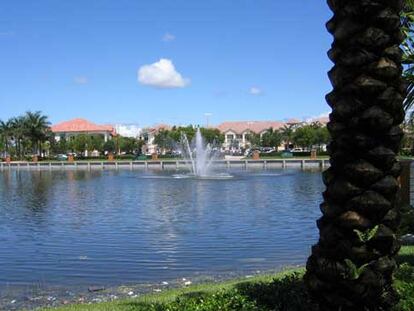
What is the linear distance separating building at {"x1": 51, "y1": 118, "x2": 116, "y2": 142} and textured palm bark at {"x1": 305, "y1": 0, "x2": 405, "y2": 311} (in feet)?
561

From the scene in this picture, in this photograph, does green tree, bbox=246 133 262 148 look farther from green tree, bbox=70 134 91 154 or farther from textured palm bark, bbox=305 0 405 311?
textured palm bark, bbox=305 0 405 311

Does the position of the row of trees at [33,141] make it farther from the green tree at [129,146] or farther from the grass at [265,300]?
the grass at [265,300]

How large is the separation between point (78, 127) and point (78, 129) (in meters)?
1.69

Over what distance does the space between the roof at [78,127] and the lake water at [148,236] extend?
14924 centimetres

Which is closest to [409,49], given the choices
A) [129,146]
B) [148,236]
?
[148,236]

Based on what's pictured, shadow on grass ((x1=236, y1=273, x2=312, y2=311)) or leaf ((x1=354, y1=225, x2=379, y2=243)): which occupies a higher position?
leaf ((x1=354, y1=225, x2=379, y2=243))

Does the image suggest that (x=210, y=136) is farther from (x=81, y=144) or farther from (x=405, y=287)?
(x=405, y=287)

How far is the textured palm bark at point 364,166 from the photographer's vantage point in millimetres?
4707

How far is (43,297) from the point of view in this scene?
10.9 m

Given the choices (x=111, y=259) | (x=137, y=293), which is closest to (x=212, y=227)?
(x=111, y=259)

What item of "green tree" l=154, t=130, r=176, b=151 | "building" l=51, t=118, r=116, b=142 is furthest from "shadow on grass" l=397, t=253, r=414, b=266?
"building" l=51, t=118, r=116, b=142

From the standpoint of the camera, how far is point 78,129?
182m

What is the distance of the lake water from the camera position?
13.3 metres

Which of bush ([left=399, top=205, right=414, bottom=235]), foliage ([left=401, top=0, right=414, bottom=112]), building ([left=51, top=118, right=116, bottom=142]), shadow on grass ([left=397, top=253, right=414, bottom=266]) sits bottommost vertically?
shadow on grass ([left=397, top=253, right=414, bottom=266])
